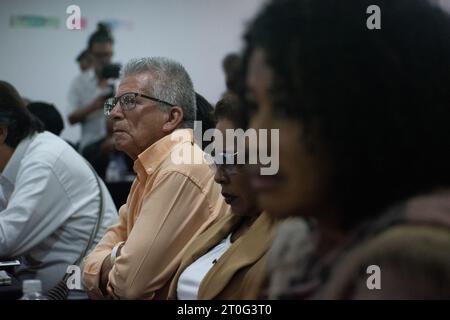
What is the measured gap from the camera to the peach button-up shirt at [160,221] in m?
1.89

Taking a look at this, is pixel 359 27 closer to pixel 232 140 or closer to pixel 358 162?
pixel 358 162

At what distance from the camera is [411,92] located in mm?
1015

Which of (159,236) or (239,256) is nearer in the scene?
(239,256)

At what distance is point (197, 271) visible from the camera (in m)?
1.76

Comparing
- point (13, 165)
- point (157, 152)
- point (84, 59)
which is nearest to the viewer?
point (157, 152)

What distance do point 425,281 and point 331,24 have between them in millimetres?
397

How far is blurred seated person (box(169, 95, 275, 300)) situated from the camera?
5.03 ft

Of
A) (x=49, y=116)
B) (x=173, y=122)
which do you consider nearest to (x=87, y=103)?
(x=49, y=116)

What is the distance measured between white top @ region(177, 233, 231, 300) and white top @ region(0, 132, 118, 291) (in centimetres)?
73

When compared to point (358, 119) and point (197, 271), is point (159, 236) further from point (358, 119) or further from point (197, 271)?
point (358, 119)

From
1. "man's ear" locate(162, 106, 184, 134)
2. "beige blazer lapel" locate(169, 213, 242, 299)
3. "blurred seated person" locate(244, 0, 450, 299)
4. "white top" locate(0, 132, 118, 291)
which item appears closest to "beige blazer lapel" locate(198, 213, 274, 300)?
"beige blazer lapel" locate(169, 213, 242, 299)

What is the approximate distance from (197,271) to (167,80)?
0.63m

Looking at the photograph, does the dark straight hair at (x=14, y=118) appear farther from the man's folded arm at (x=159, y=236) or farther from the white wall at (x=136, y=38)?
the man's folded arm at (x=159, y=236)

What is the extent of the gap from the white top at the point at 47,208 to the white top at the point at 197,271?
73 cm
